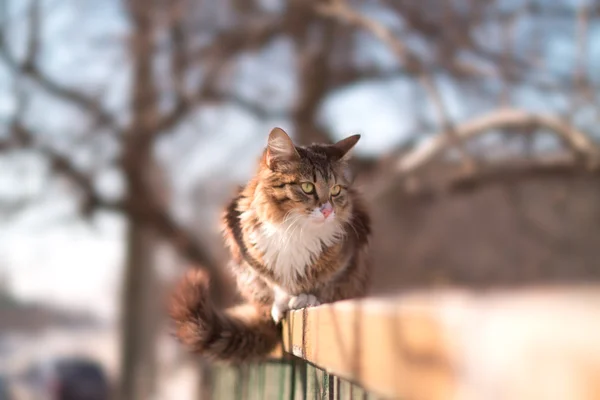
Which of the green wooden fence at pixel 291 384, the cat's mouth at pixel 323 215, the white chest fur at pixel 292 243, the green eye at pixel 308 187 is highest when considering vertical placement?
the green eye at pixel 308 187

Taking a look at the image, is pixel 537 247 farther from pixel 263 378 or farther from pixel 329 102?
pixel 263 378

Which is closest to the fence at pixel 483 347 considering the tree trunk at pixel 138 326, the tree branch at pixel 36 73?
the tree branch at pixel 36 73

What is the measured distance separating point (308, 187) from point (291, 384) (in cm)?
29

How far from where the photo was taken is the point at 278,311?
1.03 meters

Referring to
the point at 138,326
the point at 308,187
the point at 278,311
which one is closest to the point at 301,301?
the point at 278,311

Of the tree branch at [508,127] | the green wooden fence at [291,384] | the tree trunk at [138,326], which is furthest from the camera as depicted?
the tree trunk at [138,326]

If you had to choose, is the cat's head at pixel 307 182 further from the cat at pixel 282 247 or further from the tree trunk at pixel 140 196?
the tree trunk at pixel 140 196

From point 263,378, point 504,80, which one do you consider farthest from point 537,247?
point 263,378

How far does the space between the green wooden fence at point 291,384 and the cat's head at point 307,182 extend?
8.4 inches

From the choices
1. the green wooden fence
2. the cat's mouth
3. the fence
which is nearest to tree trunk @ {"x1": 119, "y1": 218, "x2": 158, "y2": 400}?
the green wooden fence

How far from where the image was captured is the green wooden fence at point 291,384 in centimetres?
76

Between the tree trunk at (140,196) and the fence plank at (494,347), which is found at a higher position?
the tree trunk at (140,196)

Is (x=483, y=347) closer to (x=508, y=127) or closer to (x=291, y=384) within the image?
(x=291, y=384)

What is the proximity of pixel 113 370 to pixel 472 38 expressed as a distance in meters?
3.56
